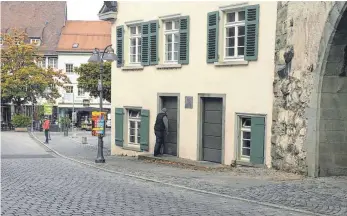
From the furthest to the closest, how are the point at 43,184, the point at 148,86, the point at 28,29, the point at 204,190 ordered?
the point at 28,29, the point at 148,86, the point at 43,184, the point at 204,190

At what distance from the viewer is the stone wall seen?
13.8 m

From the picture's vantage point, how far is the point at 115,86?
23312 millimetres

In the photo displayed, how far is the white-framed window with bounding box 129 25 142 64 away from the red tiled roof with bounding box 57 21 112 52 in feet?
163

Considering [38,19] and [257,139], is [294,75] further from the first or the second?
[38,19]

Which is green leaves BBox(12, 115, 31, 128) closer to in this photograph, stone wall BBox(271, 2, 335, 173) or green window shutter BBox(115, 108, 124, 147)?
green window shutter BBox(115, 108, 124, 147)

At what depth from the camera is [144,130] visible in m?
21.4

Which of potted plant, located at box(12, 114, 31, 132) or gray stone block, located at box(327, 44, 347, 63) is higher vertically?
gray stone block, located at box(327, 44, 347, 63)

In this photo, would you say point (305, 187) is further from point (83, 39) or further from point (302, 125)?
point (83, 39)

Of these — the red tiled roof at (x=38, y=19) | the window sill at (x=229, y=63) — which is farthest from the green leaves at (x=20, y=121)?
the window sill at (x=229, y=63)

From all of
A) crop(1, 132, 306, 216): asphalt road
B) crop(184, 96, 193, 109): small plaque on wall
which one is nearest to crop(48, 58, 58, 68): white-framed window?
crop(184, 96, 193, 109): small plaque on wall

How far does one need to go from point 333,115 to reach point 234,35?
15.2 ft

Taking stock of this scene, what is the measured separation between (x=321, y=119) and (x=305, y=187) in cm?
241

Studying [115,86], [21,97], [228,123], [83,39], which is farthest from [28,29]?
[228,123]

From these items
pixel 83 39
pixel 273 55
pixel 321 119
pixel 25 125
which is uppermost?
pixel 83 39
